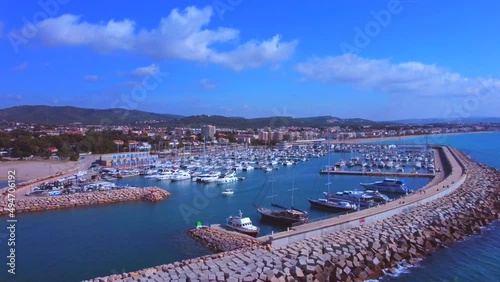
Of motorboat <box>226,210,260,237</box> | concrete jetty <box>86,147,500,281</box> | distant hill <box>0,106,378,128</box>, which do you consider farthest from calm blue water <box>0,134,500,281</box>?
distant hill <box>0,106,378,128</box>

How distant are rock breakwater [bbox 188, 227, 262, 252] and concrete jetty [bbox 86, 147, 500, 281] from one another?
0.82 m

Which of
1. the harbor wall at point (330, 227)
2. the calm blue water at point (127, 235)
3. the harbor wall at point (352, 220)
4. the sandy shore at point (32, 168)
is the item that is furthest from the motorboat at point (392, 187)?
the sandy shore at point (32, 168)

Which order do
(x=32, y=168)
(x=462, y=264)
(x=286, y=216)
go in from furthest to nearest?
(x=32, y=168) → (x=286, y=216) → (x=462, y=264)

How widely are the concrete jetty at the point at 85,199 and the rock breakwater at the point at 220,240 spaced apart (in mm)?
6529

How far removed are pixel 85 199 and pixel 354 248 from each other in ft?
37.7

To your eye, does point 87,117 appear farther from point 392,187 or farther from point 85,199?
point 392,187

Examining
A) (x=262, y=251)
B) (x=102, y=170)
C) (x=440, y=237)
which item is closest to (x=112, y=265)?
(x=262, y=251)

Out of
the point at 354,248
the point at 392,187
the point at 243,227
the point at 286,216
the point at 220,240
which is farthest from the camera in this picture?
the point at 392,187

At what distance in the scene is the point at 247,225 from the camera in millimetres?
11234

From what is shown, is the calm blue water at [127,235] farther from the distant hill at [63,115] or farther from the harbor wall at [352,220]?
the distant hill at [63,115]

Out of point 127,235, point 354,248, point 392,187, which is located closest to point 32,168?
point 127,235

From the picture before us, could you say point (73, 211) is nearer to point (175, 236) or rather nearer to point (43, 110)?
point (175, 236)

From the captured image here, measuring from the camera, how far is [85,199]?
53.2 ft

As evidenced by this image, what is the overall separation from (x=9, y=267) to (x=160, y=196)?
856 cm
